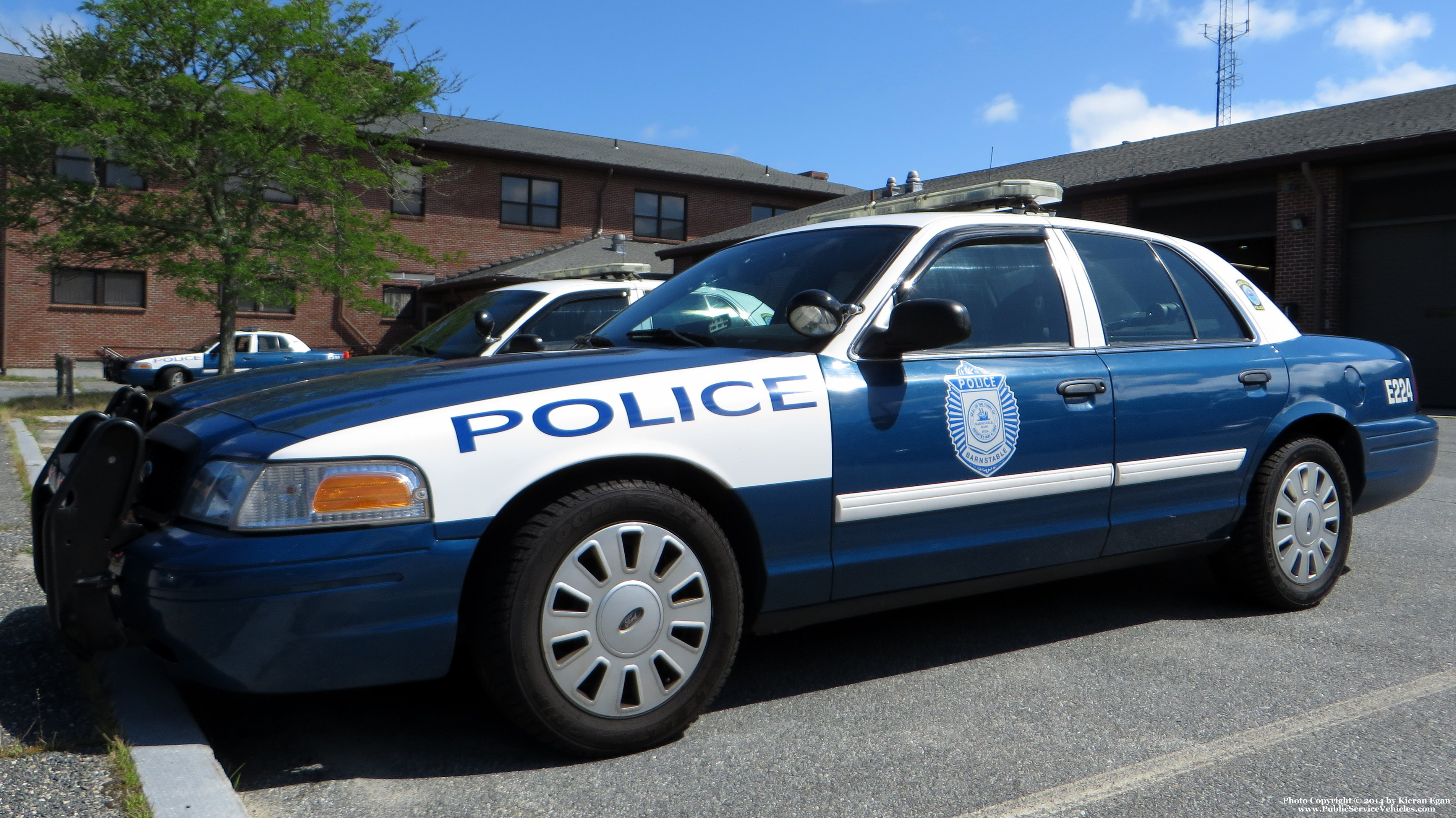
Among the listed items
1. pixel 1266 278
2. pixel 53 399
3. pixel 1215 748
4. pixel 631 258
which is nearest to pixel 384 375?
pixel 1215 748

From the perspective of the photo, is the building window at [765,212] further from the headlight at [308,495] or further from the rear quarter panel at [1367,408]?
the headlight at [308,495]

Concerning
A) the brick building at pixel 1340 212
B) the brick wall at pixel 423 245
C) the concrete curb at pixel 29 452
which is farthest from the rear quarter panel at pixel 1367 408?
the brick wall at pixel 423 245

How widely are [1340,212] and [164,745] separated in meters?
19.3

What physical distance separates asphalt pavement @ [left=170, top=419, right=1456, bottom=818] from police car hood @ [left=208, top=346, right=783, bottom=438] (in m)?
0.92

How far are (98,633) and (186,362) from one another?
82.8 feet

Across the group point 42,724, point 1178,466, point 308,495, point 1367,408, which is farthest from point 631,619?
point 1367,408

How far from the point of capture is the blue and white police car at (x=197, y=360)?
24.7 m

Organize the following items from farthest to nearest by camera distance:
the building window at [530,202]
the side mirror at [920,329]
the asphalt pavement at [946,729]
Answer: the building window at [530,202] → the side mirror at [920,329] → the asphalt pavement at [946,729]

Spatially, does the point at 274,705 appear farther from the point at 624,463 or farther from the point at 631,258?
the point at 631,258

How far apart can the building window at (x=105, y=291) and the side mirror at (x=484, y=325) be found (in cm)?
2635

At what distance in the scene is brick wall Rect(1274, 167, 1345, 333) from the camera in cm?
1783

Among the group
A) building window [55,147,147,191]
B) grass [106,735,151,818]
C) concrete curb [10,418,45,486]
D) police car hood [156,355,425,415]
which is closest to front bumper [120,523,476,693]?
grass [106,735,151,818]

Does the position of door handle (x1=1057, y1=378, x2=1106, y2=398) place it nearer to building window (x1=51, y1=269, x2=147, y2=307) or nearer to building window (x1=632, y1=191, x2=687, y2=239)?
building window (x1=51, y1=269, x2=147, y2=307)

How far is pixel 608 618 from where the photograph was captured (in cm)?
284
